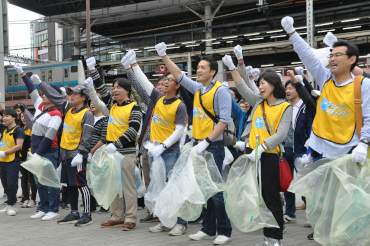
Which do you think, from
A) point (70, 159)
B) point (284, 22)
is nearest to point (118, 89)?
→ point (70, 159)

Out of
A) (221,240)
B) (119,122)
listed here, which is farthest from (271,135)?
(119,122)

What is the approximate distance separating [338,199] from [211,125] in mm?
1686

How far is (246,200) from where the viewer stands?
12.9 feet

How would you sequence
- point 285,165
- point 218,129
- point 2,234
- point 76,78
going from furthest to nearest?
point 76,78 < point 2,234 < point 218,129 < point 285,165

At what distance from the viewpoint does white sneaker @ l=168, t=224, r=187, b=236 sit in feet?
16.3

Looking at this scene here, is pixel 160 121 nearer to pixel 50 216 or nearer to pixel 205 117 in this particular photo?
pixel 205 117

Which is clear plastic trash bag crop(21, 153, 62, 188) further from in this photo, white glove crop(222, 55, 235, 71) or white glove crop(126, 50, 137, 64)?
white glove crop(222, 55, 235, 71)

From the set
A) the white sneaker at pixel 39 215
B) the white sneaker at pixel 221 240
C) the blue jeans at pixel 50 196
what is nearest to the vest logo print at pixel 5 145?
the blue jeans at pixel 50 196

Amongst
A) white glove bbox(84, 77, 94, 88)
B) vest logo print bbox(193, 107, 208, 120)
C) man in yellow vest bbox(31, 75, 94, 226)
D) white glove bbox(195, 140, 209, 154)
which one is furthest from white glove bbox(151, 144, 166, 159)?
white glove bbox(84, 77, 94, 88)

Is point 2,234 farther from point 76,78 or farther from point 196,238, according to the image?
point 76,78

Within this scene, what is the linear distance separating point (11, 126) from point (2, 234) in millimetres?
2576

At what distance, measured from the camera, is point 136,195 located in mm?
5527

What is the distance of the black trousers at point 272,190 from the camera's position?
4.07 m

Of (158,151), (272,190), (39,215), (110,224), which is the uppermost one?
(158,151)
